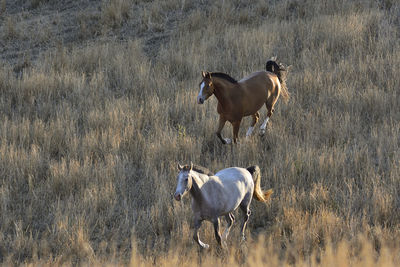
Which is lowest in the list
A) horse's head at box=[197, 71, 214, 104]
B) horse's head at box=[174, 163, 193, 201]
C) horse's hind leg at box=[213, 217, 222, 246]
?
horse's hind leg at box=[213, 217, 222, 246]

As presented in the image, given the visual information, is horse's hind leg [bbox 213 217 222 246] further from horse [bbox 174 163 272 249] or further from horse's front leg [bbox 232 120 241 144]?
horse's front leg [bbox 232 120 241 144]

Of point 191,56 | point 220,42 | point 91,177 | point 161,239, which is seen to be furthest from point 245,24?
point 161,239

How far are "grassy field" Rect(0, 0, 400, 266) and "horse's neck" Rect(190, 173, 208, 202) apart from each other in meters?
0.60

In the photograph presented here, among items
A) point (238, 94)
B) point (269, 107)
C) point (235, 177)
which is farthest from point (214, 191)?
point (269, 107)

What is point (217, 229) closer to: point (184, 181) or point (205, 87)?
point (184, 181)

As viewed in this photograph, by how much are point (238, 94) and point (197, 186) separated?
8.01 feet

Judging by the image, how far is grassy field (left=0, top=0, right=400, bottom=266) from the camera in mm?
5812

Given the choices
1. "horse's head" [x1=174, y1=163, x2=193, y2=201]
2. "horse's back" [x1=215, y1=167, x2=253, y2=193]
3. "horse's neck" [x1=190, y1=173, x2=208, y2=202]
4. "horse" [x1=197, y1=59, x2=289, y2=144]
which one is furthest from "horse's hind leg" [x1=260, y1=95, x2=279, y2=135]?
"horse's head" [x1=174, y1=163, x2=193, y2=201]

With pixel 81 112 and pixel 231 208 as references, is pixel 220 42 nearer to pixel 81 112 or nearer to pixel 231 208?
pixel 81 112

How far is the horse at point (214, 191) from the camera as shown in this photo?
190 inches

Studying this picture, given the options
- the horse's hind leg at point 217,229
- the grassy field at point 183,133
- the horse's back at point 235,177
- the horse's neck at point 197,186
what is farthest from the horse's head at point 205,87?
the horse's hind leg at point 217,229

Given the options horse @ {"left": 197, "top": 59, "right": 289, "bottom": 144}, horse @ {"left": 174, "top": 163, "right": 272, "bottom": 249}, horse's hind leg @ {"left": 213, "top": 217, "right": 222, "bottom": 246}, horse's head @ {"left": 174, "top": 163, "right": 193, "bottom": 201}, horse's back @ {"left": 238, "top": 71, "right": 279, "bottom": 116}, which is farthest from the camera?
horse's back @ {"left": 238, "top": 71, "right": 279, "bottom": 116}

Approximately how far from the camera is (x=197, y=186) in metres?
4.90

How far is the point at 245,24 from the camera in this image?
13.5 metres
